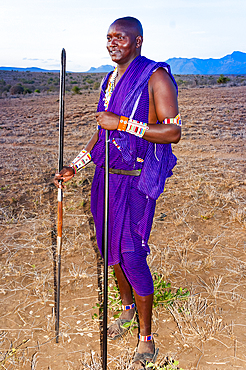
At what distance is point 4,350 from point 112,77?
1.83 metres

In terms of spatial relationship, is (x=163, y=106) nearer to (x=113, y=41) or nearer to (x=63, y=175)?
(x=113, y=41)

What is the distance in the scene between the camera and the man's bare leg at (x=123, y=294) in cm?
213

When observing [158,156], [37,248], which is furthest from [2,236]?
[158,156]

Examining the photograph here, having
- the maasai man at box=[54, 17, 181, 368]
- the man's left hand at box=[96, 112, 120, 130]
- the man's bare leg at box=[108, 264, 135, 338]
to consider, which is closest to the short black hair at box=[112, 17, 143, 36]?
the maasai man at box=[54, 17, 181, 368]

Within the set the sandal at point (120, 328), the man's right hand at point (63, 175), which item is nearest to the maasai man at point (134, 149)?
the man's right hand at point (63, 175)

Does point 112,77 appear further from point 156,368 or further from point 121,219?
point 156,368

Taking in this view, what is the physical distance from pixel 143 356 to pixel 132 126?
1.36 m

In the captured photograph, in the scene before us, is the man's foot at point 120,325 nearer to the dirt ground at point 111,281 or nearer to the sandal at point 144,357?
the dirt ground at point 111,281

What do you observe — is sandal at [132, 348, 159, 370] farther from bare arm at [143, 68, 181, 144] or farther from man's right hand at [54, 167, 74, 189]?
bare arm at [143, 68, 181, 144]

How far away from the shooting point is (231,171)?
5492 millimetres

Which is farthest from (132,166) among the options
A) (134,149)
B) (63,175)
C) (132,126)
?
(63,175)

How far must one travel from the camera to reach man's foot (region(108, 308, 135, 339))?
7.22 ft

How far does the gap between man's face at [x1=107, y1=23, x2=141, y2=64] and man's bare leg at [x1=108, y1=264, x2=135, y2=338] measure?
1.21 m

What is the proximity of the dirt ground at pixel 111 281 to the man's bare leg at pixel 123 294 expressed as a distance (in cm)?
9
